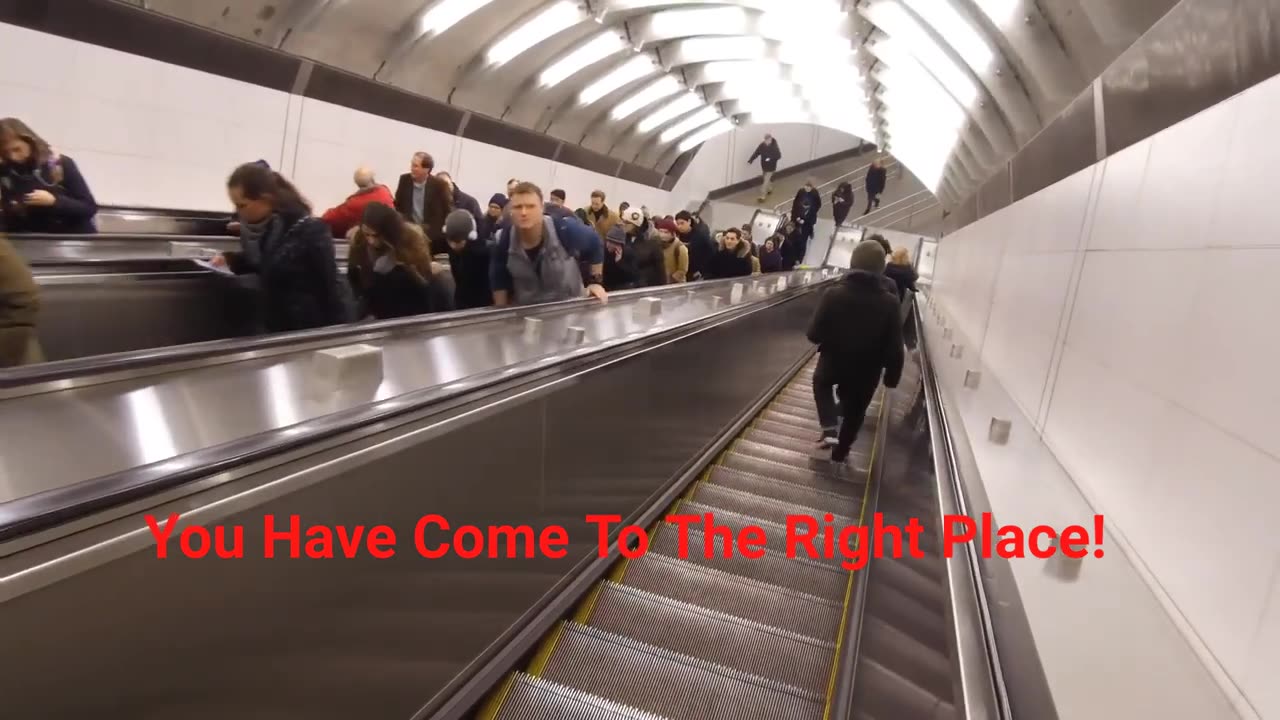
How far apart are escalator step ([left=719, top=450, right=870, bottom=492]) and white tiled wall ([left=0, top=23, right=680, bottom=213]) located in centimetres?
727

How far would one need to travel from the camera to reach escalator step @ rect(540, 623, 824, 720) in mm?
2418

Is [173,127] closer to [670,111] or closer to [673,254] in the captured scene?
[673,254]

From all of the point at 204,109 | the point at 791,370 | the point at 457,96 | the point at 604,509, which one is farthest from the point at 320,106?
the point at 604,509

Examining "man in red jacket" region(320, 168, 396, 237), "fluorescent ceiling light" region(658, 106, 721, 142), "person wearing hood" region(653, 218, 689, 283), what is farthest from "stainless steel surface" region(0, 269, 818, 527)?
"fluorescent ceiling light" region(658, 106, 721, 142)

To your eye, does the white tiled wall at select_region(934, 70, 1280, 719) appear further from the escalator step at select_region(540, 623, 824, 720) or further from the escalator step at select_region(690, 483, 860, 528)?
the escalator step at select_region(690, 483, 860, 528)

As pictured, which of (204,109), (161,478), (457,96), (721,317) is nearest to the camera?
(161,478)

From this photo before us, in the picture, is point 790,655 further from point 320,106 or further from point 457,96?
Answer: point 457,96

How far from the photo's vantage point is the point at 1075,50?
21.1 ft

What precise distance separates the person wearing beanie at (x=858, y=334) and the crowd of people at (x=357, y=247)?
5.75 ft

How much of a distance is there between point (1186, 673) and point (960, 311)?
960 cm

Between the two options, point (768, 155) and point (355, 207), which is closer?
point (355, 207)

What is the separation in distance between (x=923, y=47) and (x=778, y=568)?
974cm

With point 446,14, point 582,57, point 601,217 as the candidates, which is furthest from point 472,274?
point 582,57

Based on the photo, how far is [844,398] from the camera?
5.25 metres
